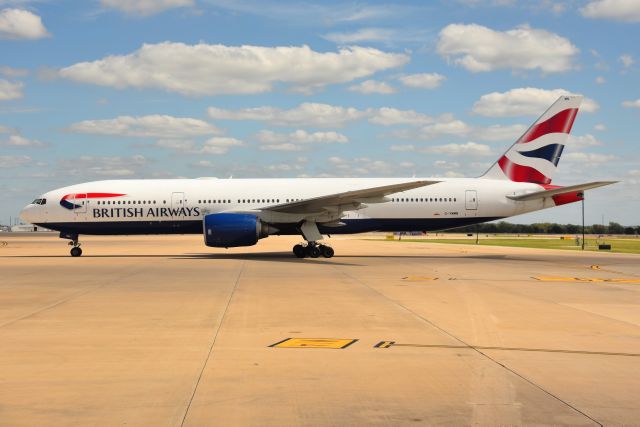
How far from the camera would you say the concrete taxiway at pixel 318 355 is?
534 centimetres

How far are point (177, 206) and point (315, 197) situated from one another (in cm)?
641

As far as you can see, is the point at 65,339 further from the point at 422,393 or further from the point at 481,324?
the point at 481,324

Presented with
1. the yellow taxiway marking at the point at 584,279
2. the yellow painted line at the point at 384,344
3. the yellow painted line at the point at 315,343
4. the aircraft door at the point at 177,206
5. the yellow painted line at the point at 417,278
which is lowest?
the yellow taxiway marking at the point at 584,279

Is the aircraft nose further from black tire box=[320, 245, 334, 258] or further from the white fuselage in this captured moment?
black tire box=[320, 245, 334, 258]

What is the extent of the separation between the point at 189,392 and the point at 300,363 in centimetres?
163

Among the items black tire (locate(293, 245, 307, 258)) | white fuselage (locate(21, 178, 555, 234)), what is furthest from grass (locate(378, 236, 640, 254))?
black tire (locate(293, 245, 307, 258))

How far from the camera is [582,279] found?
1861 centimetres

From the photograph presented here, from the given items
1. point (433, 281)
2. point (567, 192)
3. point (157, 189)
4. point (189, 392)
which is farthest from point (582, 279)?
point (157, 189)

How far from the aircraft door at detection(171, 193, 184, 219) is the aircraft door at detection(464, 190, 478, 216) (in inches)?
529

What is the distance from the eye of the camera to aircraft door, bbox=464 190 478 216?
3048 cm

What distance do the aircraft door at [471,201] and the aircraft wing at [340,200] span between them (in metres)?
4.74

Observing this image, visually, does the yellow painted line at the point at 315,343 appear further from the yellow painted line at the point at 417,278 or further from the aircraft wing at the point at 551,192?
the aircraft wing at the point at 551,192

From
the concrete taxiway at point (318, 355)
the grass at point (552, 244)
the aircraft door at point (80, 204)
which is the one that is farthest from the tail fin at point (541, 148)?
the aircraft door at point (80, 204)

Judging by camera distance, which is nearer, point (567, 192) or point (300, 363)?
point (300, 363)
